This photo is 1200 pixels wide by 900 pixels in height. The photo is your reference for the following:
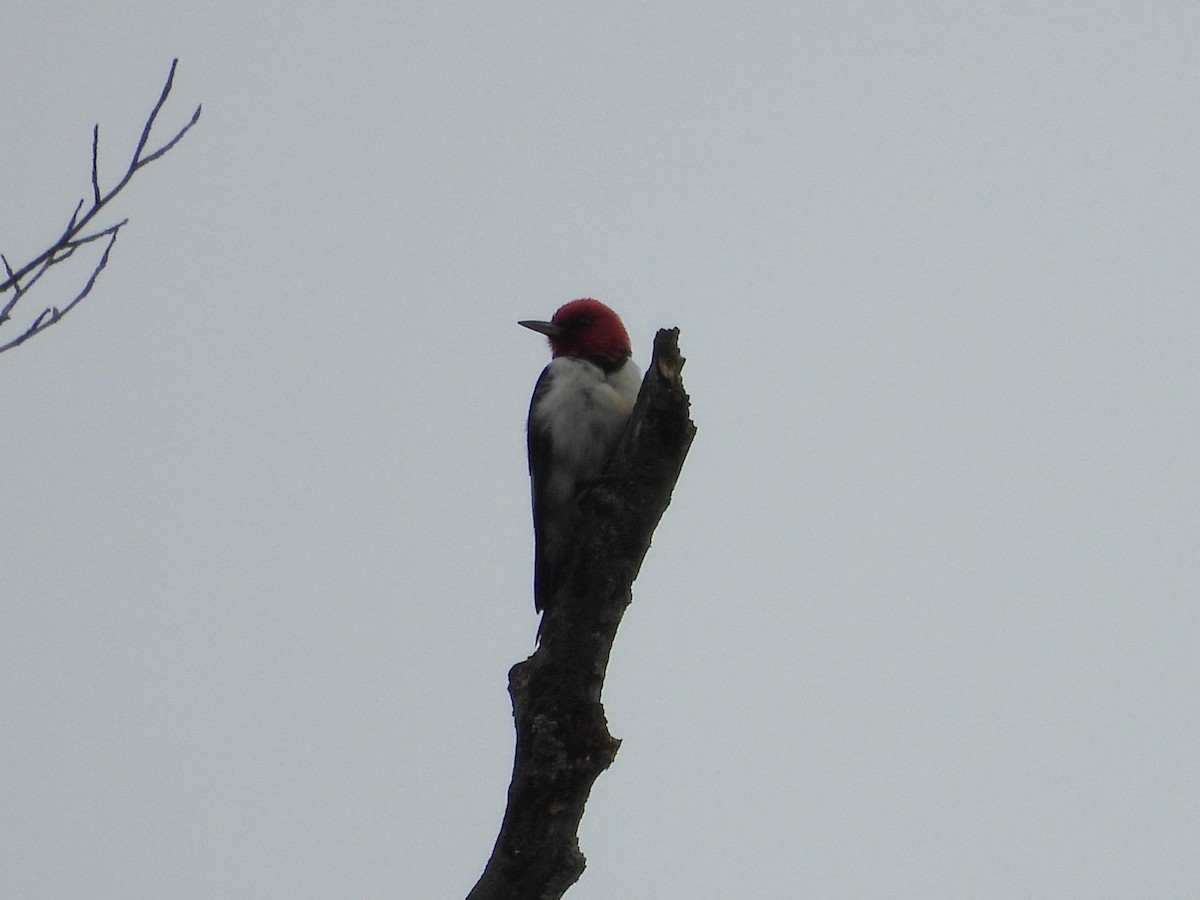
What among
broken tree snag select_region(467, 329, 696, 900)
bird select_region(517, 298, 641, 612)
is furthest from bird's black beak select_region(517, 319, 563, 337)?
broken tree snag select_region(467, 329, 696, 900)

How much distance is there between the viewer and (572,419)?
557 cm

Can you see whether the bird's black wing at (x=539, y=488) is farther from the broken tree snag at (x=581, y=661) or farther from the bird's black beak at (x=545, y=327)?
the broken tree snag at (x=581, y=661)

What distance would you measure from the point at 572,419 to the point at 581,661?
6.61ft

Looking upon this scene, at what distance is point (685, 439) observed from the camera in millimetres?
3943

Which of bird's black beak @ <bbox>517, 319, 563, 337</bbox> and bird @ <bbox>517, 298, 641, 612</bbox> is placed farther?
bird's black beak @ <bbox>517, 319, 563, 337</bbox>

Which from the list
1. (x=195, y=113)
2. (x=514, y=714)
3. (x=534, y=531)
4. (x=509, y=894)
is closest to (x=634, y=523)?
(x=514, y=714)

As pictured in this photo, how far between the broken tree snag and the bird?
1428 millimetres

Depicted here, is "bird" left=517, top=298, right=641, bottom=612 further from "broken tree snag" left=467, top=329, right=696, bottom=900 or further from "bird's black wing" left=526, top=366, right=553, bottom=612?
"broken tree snag" left=467, top=329, right=696, bottom=900

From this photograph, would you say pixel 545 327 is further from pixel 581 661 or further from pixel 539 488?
pixel 581 661

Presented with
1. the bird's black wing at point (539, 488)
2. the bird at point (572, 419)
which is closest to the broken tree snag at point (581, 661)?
the bird at point (572, 419)

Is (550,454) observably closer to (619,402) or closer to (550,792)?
(619,402)

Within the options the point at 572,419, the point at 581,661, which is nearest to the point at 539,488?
the point at 572,419

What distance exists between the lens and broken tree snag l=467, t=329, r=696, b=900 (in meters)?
3.48

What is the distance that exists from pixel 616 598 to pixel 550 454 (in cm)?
191
